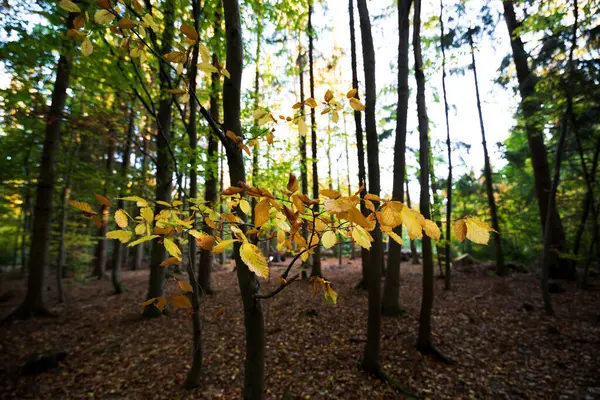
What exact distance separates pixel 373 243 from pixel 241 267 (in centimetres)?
251

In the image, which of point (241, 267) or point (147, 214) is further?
point (241, 267)

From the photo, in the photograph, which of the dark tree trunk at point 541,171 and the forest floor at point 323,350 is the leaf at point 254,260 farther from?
the dark tree trunk at point 541,171

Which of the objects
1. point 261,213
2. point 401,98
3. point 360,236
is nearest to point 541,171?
point 401,98

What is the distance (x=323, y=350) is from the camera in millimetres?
4473

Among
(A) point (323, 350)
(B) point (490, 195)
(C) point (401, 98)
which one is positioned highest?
(C) point (401, 98)

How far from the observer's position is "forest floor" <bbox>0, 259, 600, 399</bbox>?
359 cm

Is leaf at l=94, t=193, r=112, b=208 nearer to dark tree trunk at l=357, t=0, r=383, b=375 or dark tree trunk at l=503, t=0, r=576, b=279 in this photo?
dark tree trunk at l=357, t=0, r=383, b=375

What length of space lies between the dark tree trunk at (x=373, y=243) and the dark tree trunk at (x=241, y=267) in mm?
2308

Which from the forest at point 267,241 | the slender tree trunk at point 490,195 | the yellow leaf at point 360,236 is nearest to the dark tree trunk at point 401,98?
the forest at point 267,241

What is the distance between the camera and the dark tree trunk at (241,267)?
57.7 inches

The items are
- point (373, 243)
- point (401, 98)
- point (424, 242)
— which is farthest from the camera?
point (401, 98)

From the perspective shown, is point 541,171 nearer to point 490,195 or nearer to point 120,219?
point 490,195

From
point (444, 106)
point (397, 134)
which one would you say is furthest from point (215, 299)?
point (444, 106)

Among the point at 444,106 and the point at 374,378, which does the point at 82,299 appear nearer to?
the point at 374,378
